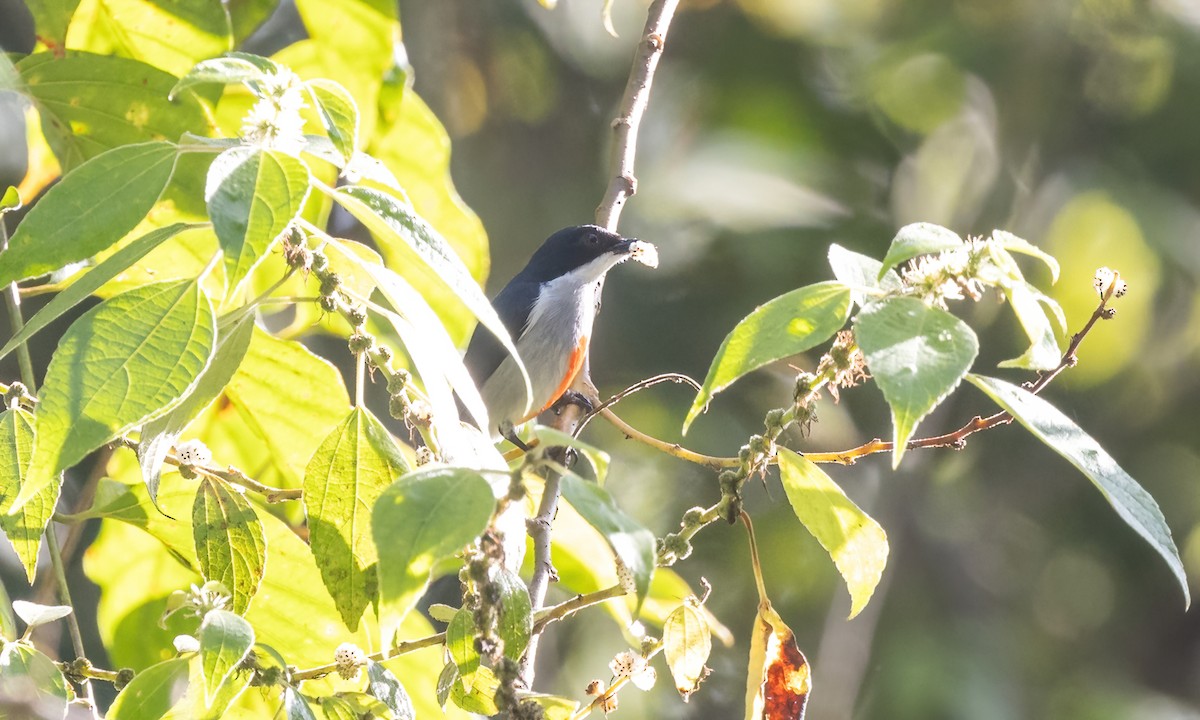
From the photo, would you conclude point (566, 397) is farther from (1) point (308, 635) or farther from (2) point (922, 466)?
(2) point (922, 466)

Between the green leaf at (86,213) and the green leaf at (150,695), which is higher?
the green leaf at (86,213)

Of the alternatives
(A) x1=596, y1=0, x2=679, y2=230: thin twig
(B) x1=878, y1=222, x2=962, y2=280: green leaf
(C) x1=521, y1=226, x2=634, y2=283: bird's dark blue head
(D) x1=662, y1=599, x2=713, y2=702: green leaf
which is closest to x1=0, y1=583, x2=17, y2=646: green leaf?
(D) x1=662, y1=599, x2=713, y2=702: green leaf

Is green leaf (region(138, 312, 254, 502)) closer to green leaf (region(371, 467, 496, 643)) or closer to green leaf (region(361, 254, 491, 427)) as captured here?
green leaf (region(361, 254, 491, 427))

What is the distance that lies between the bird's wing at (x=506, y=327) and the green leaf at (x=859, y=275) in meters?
2.79

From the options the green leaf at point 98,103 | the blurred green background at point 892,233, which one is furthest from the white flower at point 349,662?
the blurred green background at point 892,233

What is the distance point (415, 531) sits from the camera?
2.96 feet

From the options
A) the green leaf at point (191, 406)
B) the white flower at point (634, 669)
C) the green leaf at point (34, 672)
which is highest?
the green leaf at point (191, 406)

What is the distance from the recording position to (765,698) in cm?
138

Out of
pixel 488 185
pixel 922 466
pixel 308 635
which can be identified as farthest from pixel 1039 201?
pixel 308 635

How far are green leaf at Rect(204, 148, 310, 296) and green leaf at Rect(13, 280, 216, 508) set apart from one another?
8 centimetres

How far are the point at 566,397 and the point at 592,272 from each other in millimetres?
524

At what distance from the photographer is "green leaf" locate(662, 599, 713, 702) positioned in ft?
4.60

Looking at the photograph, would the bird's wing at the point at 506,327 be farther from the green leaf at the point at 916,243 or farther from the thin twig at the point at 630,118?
the green leaf at the point at 916,243

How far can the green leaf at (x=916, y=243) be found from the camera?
3.34 feet
